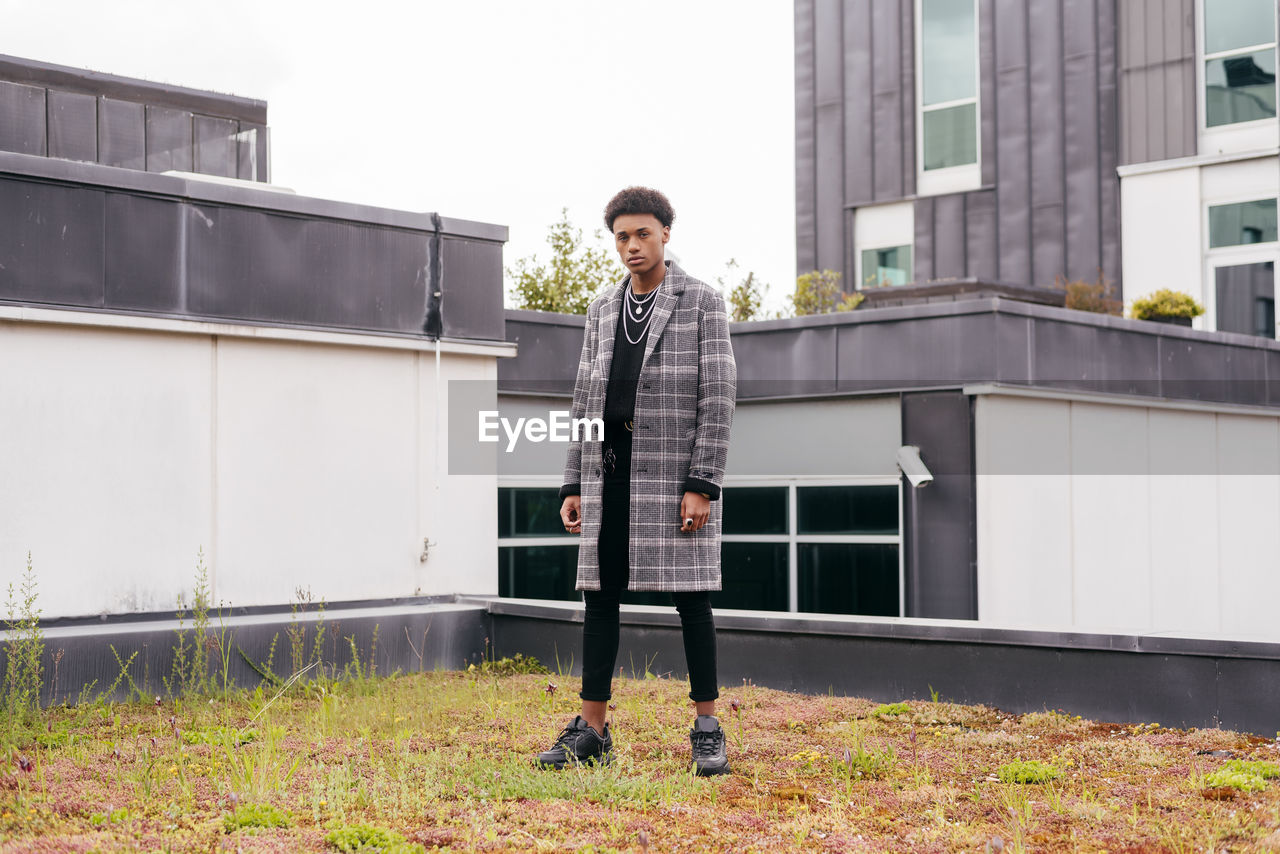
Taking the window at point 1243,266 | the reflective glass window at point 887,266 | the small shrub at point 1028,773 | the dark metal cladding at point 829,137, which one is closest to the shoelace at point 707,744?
the small shrub at point 1028,773

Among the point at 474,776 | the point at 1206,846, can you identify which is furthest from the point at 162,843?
the point at 1206,846

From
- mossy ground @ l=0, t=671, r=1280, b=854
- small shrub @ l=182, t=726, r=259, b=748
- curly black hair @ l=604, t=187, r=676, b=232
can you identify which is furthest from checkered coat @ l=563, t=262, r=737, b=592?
small shrub @ l=182, t=726, r=259, b=748

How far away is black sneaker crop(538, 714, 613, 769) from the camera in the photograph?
4.55 meters

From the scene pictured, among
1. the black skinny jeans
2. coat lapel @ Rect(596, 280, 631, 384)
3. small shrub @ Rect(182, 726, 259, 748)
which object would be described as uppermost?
coat lapel @ Rect(596, 280, 631, 384)

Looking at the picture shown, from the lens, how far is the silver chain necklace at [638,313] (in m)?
4.71

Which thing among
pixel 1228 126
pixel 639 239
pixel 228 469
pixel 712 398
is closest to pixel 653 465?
pixel 712 398

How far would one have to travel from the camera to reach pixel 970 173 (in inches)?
823

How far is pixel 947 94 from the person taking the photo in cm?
2122

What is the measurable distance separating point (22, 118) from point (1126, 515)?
1043 centimetres

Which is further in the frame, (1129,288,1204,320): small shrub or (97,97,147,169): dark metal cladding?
(1129,288,1204,320): small shrub

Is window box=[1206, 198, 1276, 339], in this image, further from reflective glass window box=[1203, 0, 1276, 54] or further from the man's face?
the man's face

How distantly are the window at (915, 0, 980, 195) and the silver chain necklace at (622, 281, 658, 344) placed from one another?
1730 cm

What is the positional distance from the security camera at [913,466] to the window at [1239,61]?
1042 cm

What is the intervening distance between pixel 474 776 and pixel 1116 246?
57.5ft
